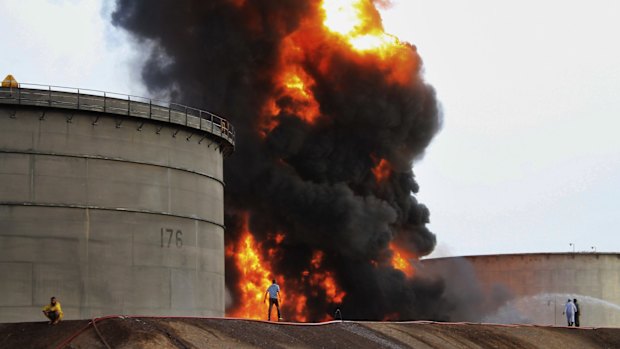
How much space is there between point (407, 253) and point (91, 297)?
91.6ft

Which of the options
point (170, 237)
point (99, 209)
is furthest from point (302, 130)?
point (99, 209)

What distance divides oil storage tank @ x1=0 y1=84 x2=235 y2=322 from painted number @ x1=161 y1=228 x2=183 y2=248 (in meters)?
0.04

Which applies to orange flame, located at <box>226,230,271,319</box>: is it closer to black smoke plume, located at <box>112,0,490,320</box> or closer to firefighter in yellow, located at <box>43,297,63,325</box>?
black smoke plume, located at <box>112,0,490,320</box>

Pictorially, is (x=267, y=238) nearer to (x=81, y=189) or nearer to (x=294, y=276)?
(x=294, y=276)

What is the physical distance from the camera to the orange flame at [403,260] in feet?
207

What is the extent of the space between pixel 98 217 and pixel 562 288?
116ft

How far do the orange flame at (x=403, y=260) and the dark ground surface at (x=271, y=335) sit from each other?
20.2 meters

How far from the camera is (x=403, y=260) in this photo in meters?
63.6

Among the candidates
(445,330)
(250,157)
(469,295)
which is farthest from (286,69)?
(445,330)

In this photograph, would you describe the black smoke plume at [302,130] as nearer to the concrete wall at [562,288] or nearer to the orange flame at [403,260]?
the orange flame at [403,260]

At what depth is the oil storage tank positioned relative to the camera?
39.5 m

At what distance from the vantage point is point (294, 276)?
202 feet

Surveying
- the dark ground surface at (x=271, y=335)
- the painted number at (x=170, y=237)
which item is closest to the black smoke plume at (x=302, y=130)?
the painted number at (x=170, y=237)

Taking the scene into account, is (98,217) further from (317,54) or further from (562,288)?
(562,288)
